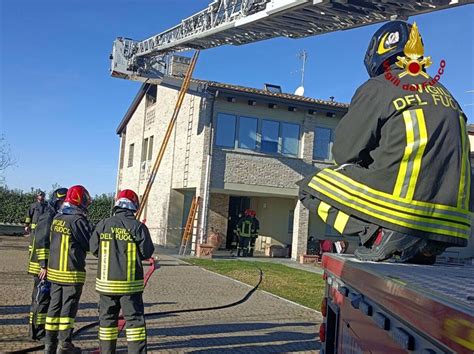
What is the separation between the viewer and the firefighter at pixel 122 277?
17.1ft

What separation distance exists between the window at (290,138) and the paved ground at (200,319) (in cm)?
901

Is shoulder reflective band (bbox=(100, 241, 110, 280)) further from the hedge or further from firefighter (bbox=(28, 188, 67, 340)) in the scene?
the hedge

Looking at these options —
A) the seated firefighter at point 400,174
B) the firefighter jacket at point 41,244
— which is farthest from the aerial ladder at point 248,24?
the seated firefighter at point 400,174

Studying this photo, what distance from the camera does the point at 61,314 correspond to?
5852 millimetres

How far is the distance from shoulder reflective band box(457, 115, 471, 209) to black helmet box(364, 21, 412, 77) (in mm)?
509

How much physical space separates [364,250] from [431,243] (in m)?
0.36

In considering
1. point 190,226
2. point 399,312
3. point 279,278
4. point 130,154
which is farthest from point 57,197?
point 130,154

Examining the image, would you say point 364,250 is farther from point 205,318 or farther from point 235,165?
point 235,165

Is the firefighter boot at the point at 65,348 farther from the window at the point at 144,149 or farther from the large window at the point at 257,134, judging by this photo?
the window at the point at 144,149

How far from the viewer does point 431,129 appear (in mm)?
2781

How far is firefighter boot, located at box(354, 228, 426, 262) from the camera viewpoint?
9.19 feet

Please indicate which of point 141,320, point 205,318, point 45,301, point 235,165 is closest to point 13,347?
point 45,301

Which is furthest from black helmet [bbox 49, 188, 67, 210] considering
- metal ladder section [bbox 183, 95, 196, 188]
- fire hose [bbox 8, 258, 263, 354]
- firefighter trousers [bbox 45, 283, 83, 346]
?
metal ladder section [bbox 183, 95, 196, 188]

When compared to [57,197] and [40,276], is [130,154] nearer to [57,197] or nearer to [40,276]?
[57,197]
